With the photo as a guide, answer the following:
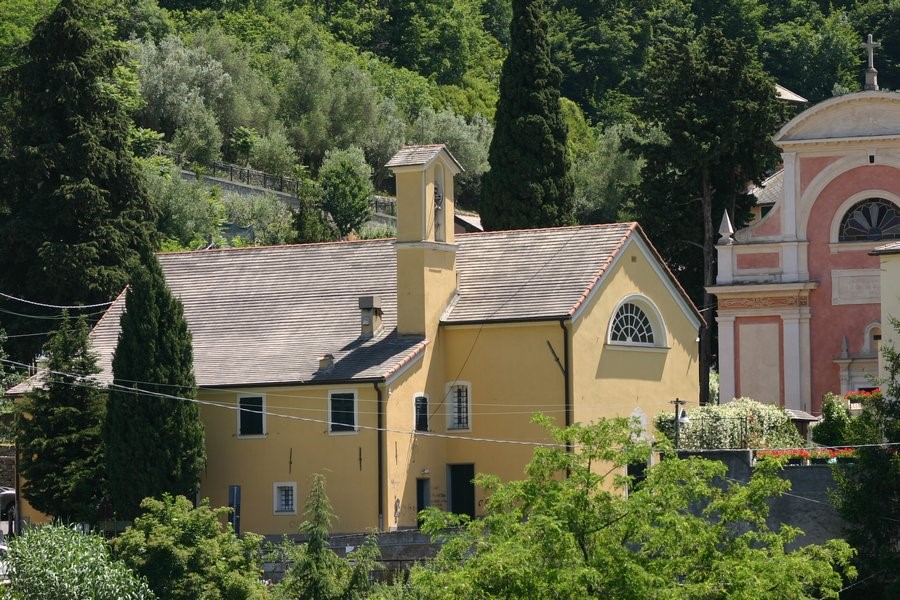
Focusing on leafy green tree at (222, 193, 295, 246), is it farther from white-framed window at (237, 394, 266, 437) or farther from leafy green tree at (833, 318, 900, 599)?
leafy green tree at (833, 318, 900, 599)

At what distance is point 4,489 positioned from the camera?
59938 mm

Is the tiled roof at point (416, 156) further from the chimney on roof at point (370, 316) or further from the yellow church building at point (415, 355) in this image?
the chimney on roof at point (370, 316)

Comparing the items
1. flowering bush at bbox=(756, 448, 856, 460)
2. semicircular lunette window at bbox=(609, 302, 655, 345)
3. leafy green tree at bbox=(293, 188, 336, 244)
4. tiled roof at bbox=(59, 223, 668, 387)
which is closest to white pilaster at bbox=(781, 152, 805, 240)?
semicircular lunette window at bbox=(609, 302, 655, 345)

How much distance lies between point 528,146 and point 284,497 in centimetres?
2426

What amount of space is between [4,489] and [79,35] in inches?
707

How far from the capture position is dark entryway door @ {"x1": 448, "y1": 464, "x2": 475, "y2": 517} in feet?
182

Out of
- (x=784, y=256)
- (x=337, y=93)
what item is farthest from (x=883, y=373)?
(x=337, y=93)

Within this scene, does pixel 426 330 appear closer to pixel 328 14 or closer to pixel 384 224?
pixel 384 224

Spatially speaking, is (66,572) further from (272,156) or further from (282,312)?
(272,156)

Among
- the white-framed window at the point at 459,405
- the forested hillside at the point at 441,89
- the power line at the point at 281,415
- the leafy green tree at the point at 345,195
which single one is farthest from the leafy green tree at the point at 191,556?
the leafy green tree at the point at 345,195

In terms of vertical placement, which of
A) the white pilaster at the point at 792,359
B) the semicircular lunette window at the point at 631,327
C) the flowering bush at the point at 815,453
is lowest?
the flowering bush at the point at 815,453

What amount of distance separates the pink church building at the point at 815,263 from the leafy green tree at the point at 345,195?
3144 centimetres

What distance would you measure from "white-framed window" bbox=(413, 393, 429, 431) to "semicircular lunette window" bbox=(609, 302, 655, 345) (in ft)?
16.9

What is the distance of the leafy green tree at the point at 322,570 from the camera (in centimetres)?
4341
